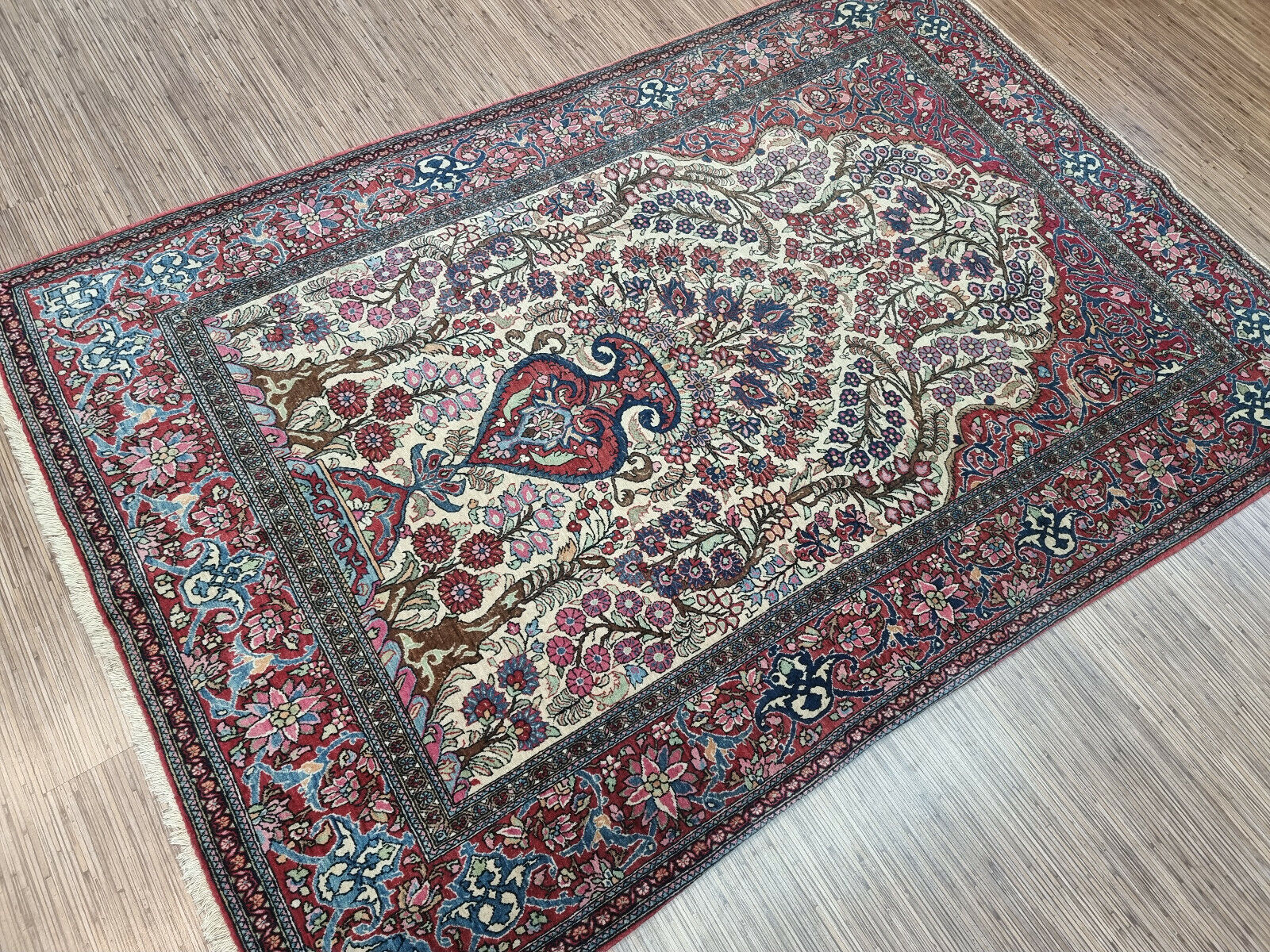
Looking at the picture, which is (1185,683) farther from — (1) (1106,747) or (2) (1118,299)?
(2) (1118,299)

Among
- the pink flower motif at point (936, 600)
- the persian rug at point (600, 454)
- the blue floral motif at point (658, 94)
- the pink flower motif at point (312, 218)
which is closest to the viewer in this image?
the persian rug at point (600, 454)

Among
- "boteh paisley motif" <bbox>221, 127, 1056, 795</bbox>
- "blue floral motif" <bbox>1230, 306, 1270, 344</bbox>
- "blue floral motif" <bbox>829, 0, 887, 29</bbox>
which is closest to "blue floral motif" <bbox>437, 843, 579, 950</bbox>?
"boteh paisley motif" <bbox>221, 127, 1056, 795</bbox>

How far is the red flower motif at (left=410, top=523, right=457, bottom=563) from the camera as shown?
1577 millimetres

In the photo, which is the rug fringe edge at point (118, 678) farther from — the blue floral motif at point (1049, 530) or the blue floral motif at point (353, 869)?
the blue floral motif at point (1049, 530)

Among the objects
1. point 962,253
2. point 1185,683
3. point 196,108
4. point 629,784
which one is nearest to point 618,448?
point 629,784

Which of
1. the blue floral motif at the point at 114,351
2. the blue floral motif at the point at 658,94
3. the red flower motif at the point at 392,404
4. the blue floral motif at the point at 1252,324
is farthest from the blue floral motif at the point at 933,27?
the blue floral motif at the point at 114,351

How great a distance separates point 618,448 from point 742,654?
1.42 feet

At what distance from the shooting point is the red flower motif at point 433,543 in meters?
1.58

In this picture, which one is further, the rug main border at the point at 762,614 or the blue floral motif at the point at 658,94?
the blue floral motif at the point at 658,94

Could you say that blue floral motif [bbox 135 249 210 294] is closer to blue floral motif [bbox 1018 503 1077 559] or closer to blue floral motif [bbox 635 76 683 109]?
blue floral motif [bbox 635 76 683 109]

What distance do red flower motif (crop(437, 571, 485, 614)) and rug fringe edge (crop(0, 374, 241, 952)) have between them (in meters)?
0.47

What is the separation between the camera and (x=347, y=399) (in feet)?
Answer: 5.59

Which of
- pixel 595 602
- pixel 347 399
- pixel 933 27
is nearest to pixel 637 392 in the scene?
pixel 595 602

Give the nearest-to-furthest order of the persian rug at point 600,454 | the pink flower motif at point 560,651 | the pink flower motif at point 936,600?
the persian rug at point 600,454, the pink flower motif at point 560,651, the pink flower motif at point 936,600
